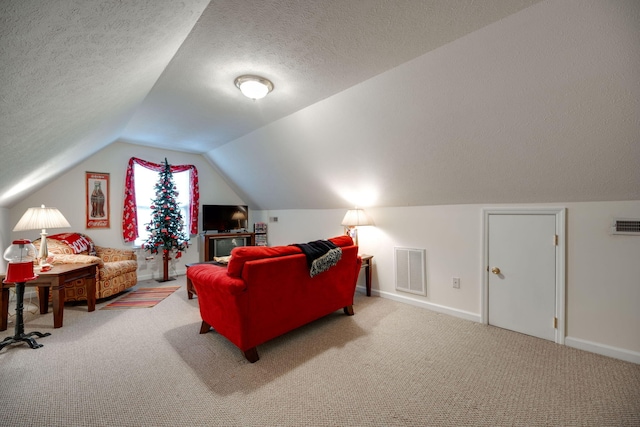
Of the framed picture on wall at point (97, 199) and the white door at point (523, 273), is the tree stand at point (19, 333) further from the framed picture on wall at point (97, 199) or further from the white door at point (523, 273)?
the white door at point (523, 273)

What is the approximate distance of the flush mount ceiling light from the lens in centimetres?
256

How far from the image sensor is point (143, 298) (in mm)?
3977

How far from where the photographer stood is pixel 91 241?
4.46 metres

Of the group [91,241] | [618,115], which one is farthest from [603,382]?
[91,241]

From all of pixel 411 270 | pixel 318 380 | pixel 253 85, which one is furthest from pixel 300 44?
pixel 411 270

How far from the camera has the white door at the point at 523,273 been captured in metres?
2.60

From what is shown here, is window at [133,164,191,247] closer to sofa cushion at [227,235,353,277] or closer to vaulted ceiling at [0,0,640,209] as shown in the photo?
vaulted ceiling at [0,0,640,209]

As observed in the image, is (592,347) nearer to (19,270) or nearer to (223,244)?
(19,270)

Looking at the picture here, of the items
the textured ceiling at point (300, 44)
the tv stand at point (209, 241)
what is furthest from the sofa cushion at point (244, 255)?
the tv stand at point (209, 241)

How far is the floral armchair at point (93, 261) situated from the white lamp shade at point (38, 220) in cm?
54

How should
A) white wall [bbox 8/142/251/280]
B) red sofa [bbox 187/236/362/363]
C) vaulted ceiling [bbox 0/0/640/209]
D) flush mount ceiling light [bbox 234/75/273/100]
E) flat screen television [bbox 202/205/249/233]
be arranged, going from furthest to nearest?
flat screen television [bbox 202/205/249/233]
white wall [bbox 8/142/251/280]
flush mount ceiling light [bbox 234/75/273/100]
red sofa [bbox 187/236/362/363]
vaulted ceiling [bbox 0/0/640/209]

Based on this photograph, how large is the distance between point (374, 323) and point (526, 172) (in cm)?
226

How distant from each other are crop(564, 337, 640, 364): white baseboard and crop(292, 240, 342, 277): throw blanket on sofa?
237cm

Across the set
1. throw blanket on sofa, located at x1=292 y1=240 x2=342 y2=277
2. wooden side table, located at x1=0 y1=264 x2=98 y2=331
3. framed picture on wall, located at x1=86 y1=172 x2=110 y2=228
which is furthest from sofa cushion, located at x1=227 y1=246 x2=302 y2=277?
framed picture on wall, located at x1=86 y1=172 x2=110 y2=228
